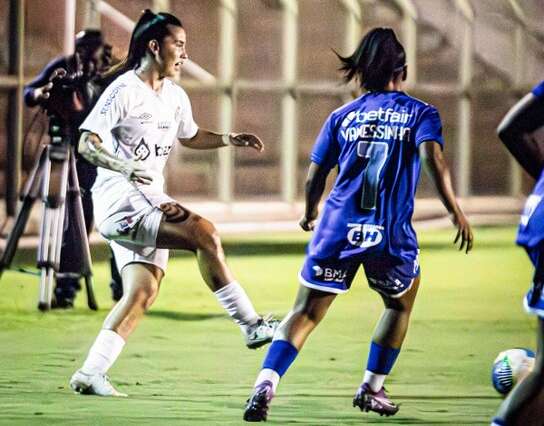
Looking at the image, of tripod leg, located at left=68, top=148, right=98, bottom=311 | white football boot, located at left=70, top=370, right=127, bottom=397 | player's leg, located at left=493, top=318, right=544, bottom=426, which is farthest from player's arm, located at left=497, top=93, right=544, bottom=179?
tripod leg, located at left=68, top=148, right=98, bottom=311

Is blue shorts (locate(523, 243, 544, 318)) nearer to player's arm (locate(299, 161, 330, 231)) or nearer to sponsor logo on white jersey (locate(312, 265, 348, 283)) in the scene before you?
sponsor logo on white jersey (locate(312, 265, 348, 283))

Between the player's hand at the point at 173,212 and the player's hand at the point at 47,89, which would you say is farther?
the player's hand at the point at 47,89

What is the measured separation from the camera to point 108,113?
8.45 m

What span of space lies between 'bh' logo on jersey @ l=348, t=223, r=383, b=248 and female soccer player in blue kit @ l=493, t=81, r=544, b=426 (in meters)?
1.79

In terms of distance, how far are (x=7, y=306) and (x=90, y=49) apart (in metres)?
2.01

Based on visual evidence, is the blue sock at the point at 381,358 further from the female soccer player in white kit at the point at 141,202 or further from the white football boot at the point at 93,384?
the white football boot at the point at 93,384

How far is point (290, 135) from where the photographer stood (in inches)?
901

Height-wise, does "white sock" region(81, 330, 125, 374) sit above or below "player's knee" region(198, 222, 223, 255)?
below

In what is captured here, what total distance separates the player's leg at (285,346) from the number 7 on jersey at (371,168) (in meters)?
0.43

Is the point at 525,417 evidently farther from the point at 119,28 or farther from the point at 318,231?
the point at 119,28

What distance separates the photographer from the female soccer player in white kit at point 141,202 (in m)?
8.42

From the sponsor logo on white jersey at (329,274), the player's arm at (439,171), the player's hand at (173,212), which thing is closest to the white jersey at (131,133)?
the player's hand at (173,212)

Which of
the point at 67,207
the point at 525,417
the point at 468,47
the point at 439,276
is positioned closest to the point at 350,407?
the point at 525,417

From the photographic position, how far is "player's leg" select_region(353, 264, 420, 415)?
25.2 ft
